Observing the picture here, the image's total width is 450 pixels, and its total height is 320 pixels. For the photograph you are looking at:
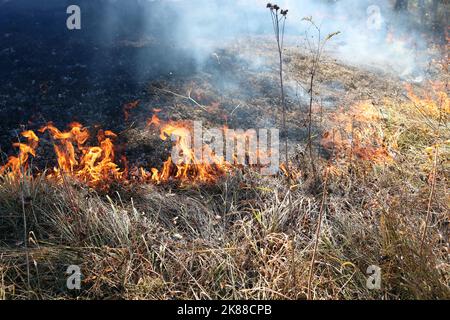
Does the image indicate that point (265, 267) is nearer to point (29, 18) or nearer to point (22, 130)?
point (22, 130)

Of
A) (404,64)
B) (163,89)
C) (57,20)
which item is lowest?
(163,89)

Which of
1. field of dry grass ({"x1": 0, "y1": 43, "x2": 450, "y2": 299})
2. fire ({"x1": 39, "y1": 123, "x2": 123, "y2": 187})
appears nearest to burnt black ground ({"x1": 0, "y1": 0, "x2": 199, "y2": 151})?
fire ({"x1": 39, "y1": 123, "x2": 123, "y2": 187})

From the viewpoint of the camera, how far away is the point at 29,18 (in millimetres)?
6102

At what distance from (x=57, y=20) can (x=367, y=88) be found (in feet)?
16.9

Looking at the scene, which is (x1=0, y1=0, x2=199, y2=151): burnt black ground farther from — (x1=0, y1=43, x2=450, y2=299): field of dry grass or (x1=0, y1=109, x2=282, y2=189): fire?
(x1=0, y1=43, x2=450, y2=299): field of dry grass

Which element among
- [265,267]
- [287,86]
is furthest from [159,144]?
[287,86]

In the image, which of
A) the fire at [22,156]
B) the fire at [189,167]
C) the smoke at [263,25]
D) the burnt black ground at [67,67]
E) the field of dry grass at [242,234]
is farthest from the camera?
the smoke at [263,25]

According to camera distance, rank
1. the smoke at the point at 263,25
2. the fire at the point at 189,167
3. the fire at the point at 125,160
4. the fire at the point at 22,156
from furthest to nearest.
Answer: the smoke at the point at 263,25 < the fire at the point at 189,167 < the fire at the point at 125,160 < the fire at the point at 22,156

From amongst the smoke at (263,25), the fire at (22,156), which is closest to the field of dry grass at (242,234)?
the fire at (22,156)

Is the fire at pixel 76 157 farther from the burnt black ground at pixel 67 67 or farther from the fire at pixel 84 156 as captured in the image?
the burnt black ground at pixel 67 67

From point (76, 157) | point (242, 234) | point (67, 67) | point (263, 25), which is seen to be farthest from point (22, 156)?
point (263, 25)

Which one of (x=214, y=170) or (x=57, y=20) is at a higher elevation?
(x=57, y=20)

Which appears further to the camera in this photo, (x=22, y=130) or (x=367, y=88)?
(x=367, y=88)
